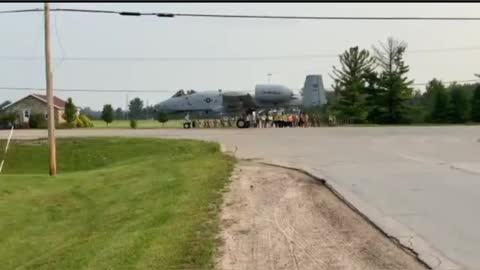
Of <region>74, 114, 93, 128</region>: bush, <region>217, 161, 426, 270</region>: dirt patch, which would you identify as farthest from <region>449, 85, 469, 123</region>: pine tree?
<region>217, 161, 426, 270</region>: dirt patch

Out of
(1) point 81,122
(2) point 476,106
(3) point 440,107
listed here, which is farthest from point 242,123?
(2) point 476,106

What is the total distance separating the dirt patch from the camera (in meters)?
6.84

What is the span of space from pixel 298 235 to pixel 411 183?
6206 millimetres

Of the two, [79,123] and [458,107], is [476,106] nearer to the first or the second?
[458,107]

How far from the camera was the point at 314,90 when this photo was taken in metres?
71.1

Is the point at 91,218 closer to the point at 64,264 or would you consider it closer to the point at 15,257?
the point at 15,257

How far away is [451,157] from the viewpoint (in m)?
20.3

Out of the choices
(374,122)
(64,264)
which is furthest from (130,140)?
(374,122)

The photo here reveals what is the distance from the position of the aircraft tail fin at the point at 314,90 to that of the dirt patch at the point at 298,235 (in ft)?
190

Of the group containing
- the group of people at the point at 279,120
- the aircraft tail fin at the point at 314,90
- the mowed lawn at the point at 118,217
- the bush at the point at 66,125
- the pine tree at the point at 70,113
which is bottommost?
the mowed lawn at the point at 118,217

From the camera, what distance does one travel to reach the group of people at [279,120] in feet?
173

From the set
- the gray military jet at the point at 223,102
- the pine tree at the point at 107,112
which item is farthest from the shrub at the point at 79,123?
the gray military jet at the point at 223,102

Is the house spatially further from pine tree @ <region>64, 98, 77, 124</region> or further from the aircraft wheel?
the aircraft wheel

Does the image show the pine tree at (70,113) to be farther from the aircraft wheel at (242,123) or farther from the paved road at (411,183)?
the paved road at (411,183)
